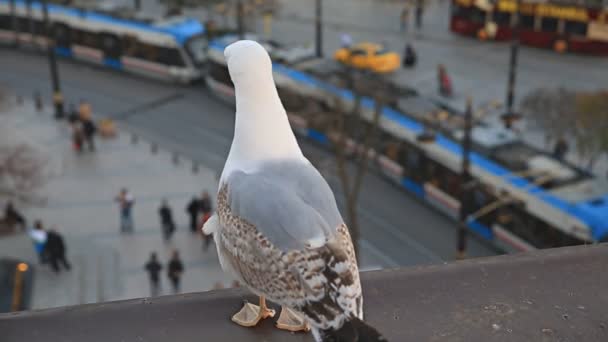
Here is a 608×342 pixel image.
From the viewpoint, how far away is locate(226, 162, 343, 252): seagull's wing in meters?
4.03

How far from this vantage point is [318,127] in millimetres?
24891

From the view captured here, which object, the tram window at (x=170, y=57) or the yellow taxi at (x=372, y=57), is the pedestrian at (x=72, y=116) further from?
the yellow taxi at (x=372, y=57)

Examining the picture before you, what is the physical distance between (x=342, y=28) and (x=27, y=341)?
3360 centimetres

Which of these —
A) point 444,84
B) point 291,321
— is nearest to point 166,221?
point 444,84

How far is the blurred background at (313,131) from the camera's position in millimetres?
18656

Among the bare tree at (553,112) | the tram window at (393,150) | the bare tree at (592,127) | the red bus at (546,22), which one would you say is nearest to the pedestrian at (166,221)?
the tram window at (393,150)

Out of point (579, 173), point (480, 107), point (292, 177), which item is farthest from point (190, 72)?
point (292, 177)

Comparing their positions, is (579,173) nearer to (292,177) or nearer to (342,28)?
(292,177)

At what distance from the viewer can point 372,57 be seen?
3112 centimetres

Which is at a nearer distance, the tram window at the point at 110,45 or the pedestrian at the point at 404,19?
the tram window at the point at 110,45

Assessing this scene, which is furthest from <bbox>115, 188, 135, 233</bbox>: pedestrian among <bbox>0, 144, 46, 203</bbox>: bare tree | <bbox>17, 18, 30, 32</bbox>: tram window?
<bbox>17, 18, 30, 32</bbox>: tram window

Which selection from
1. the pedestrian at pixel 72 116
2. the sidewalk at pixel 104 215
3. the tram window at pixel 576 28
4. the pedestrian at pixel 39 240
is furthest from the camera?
the tram window at pixel 576 28

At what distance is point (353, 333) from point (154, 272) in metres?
14.1

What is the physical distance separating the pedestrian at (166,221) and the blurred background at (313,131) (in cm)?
6
